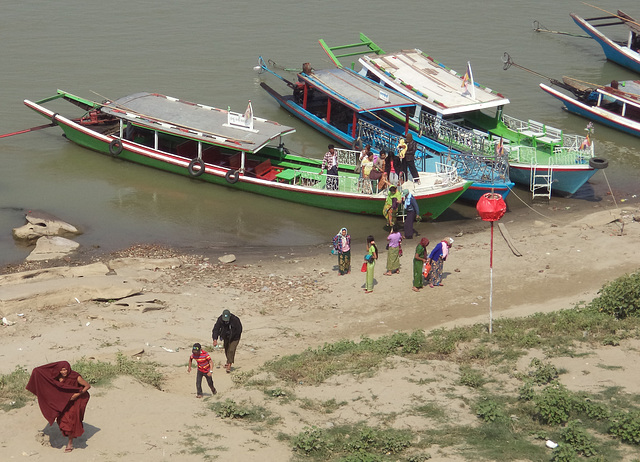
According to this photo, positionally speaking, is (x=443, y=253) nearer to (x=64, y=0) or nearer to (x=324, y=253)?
(x=324, y=253)

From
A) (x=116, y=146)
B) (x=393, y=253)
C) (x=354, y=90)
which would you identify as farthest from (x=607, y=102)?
(x=116, y=146)

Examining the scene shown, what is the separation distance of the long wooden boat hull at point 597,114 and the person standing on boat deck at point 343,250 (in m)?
13.9

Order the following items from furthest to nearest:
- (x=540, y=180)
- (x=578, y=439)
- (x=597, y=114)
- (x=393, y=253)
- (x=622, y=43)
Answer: (x=622, y=43) → (x=597, y=114) → (x=540, y=180) → (x=393, y=253) → (x=578, y=439)

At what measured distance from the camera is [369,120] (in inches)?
1064

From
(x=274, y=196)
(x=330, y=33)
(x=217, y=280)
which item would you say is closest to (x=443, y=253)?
(x=217, y=280)

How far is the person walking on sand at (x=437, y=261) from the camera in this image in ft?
61.2

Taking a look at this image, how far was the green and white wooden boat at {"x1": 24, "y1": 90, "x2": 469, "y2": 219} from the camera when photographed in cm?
2348

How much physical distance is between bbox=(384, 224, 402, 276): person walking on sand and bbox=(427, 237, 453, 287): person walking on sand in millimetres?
920

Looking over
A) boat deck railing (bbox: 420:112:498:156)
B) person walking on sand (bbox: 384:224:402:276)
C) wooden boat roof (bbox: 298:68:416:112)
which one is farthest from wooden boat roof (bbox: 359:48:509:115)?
person walking on sand (bbox: 384:224:402:276)

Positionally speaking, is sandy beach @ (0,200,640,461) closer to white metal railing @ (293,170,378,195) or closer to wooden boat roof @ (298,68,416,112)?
white metal railing @ (293,170,378,195)

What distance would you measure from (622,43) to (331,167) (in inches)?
713

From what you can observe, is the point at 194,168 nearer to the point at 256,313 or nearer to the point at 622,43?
the point at 256,313

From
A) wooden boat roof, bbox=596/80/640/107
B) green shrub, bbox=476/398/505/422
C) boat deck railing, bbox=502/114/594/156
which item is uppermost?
wooden boat roof, bbox=596/80/640/107

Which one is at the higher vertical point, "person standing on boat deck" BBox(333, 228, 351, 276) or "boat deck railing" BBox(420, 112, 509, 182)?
"boat deck railing" BBox(420, 112, 509, 182)
